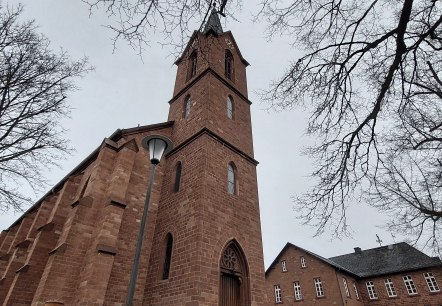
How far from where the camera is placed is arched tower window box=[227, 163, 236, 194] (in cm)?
1163

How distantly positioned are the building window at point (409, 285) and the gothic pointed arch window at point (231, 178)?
2302 centimetres

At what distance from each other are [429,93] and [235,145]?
753 centimetres

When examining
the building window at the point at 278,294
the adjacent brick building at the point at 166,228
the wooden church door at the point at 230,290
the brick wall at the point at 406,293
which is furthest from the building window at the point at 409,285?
the wooden church door at the point at 230,290

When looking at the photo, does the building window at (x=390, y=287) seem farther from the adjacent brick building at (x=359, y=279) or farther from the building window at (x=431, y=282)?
the building window at (x=431, y=282)

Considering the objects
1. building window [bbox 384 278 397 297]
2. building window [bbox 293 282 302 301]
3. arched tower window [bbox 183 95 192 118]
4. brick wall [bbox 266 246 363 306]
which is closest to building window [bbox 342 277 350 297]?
brick wall [bbox 266 246 363 306]

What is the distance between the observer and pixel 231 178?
1206 cm

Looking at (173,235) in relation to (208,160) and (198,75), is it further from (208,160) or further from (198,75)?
(198,75)

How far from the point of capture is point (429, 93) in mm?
8758

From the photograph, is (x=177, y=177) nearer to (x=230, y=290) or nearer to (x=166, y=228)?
(x=166, y=228)

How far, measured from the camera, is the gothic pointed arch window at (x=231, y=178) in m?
11.6

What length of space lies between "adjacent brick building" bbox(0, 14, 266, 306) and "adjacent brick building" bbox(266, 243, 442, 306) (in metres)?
15.6

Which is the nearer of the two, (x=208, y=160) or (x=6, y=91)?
(x=6, y=91)

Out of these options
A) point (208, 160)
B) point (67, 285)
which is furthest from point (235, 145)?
point (67, 285)

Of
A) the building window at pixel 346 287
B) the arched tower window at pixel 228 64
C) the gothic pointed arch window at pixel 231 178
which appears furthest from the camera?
the building window at pixel 346 287
